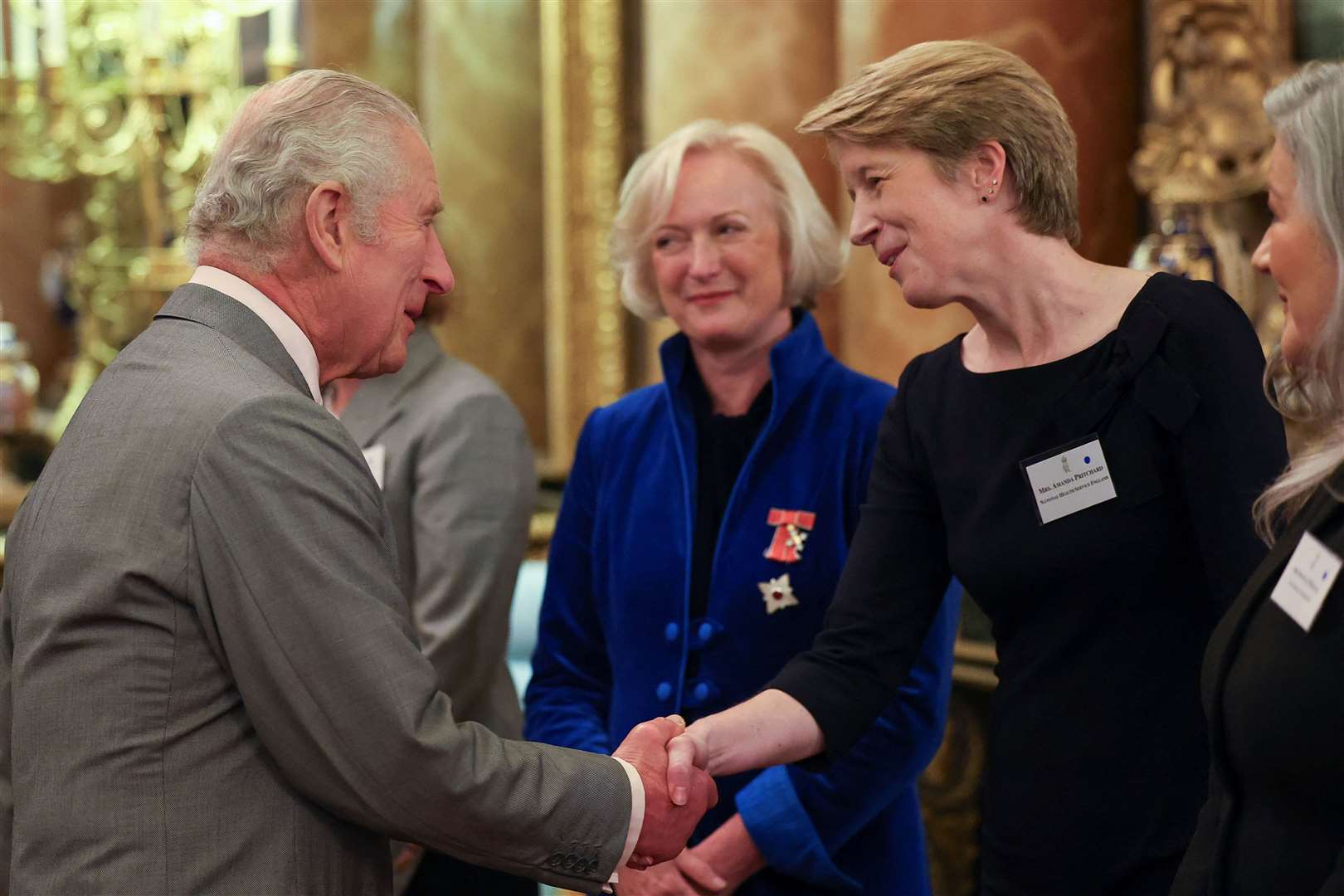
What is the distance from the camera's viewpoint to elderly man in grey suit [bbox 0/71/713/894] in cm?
165

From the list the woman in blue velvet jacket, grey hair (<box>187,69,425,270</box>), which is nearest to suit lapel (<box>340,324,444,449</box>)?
the woman in blue velvet jacket

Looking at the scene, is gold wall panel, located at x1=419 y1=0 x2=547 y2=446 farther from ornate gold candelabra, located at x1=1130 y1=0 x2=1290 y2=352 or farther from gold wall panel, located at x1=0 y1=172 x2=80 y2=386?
ornate gold candelabra, located at x1=1130 y1=0 x2=1290 y2=352

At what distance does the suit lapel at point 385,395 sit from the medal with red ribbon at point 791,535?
38.4 inches

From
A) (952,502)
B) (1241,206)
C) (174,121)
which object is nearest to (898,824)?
(952,502)

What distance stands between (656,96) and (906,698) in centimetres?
283

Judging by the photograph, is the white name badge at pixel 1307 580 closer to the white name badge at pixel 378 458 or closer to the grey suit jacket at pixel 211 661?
the grey suit jacket at pixel 211 661

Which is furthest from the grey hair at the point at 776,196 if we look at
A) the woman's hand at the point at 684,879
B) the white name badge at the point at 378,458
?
the woman's hand at the point at 684,879

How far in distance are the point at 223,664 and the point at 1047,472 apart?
100 cm

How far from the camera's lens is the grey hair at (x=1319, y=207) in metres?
1.54

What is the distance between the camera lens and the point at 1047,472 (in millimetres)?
1964

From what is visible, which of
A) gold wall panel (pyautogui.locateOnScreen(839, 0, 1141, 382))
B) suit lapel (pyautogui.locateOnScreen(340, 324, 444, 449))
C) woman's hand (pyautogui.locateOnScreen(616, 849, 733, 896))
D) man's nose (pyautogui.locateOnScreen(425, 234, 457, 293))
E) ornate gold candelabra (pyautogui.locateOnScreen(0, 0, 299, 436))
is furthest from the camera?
ornate gold candelabra (pyautogui.locateOnScreen(0, 0, 299, 436))

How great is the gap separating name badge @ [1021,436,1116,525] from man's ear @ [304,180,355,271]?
87 cm

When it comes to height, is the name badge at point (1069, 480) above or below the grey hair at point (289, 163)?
below

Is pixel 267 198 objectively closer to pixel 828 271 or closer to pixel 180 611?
pixel 180 611
